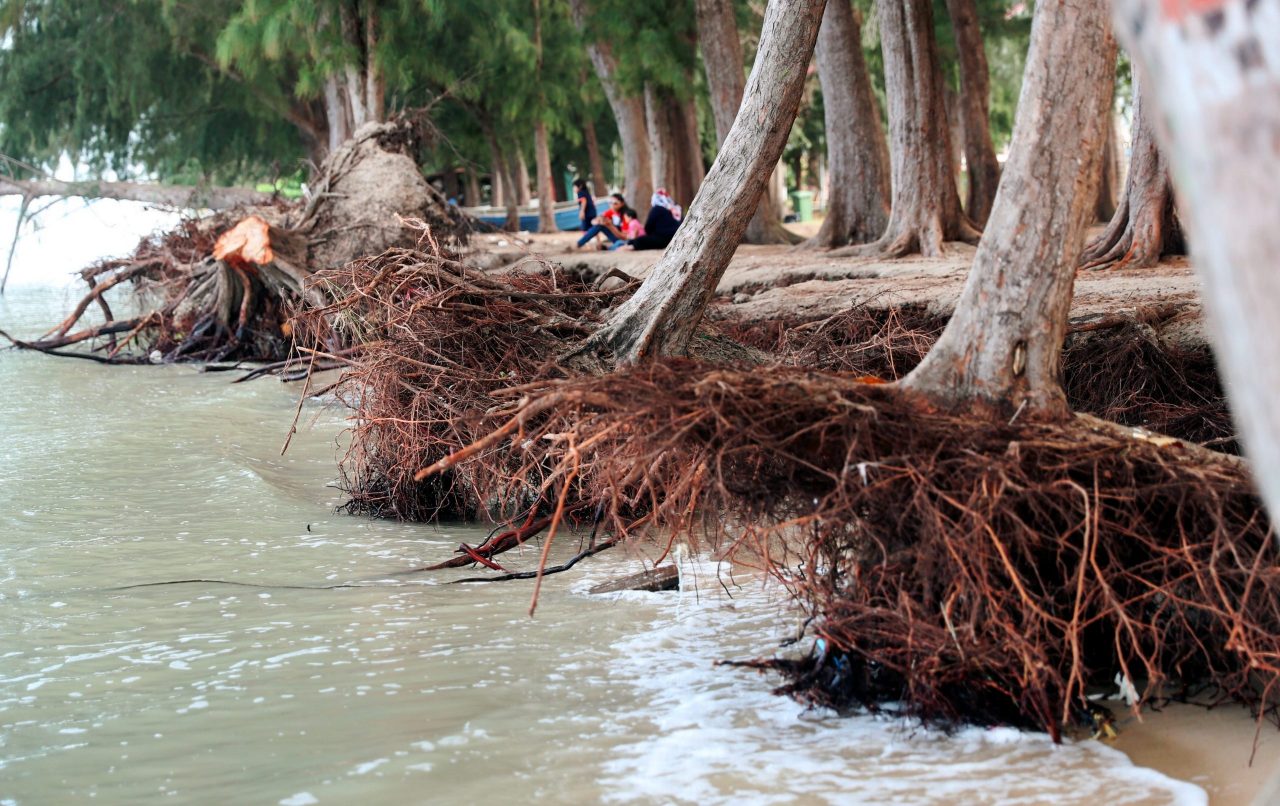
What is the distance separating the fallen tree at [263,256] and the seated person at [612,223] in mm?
2724

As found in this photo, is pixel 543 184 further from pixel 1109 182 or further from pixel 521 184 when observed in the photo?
pixel 1109 182

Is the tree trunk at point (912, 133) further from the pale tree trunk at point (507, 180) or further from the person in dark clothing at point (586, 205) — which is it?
the pale tree trunk at point (507, 180)

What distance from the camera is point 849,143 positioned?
1527cm

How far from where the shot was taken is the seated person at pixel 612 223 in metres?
18.1

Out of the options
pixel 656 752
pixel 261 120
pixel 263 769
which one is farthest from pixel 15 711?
pixel 261 120

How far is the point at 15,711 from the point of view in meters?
4.55

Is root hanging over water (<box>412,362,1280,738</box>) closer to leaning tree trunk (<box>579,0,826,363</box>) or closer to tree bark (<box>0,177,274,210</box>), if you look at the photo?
leaning tree trunk (<box>579,0,826,363</box>)

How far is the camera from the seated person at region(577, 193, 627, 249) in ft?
59.4

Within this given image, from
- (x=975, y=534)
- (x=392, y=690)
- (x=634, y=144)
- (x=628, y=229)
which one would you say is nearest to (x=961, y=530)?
(x=975, y=534)

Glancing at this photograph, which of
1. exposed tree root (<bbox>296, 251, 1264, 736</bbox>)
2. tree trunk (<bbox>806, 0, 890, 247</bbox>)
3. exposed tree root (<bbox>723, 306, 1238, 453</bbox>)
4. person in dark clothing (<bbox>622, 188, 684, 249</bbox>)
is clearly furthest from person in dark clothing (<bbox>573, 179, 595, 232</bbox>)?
exposed tree root (<bbox>296, 251, 1264, 736</bbox>)

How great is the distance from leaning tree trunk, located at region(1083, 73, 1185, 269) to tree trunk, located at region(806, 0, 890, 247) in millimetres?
4885

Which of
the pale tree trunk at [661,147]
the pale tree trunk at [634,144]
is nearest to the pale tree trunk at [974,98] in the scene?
the pale tree trunk at [661,147]

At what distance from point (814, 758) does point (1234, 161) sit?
2793 mm

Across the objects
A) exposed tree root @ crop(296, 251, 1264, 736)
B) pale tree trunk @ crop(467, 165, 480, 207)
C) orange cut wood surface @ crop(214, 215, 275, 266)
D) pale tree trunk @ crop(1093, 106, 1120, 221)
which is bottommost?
exposed tree root @ crop(296, 251, 1264, 736)
